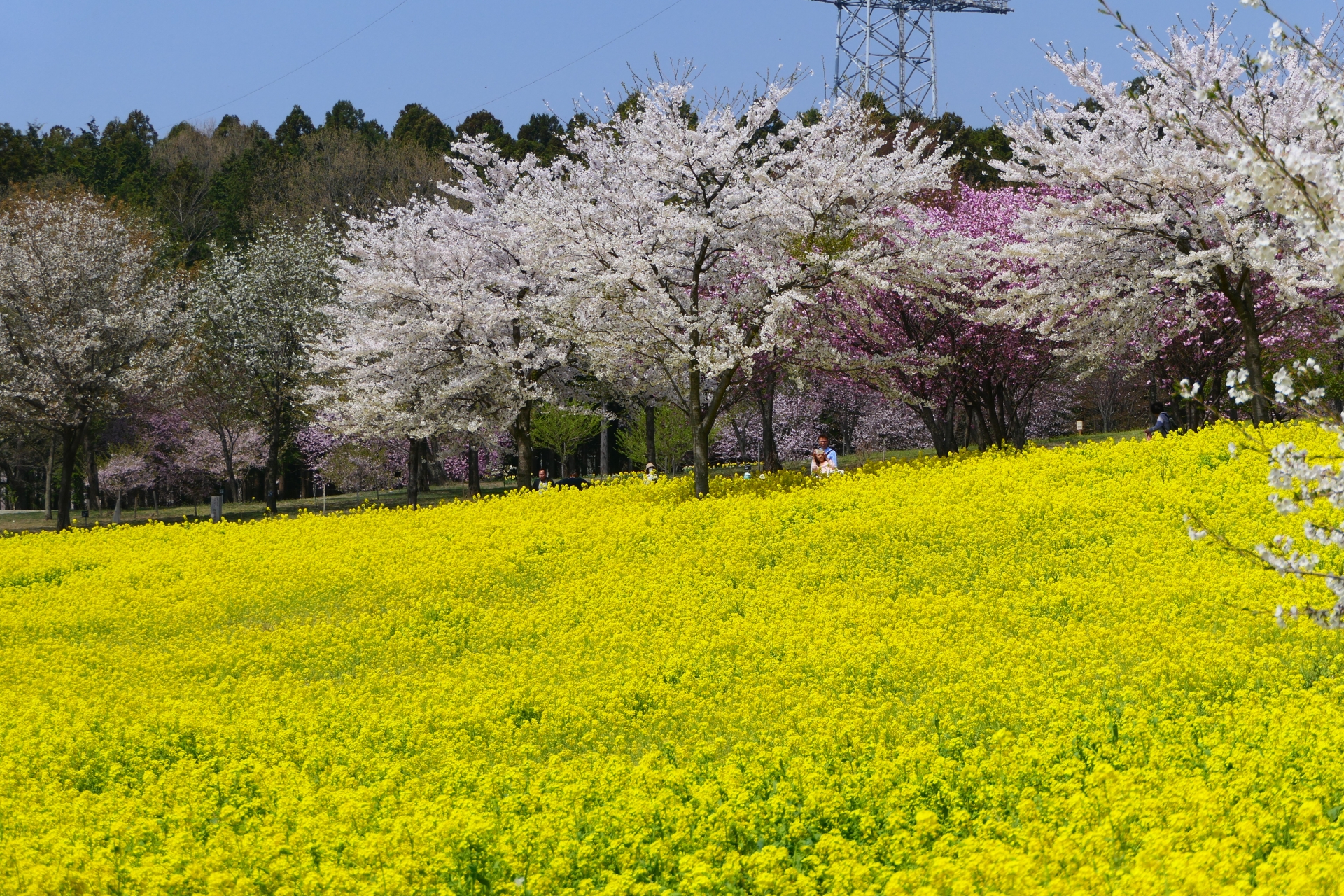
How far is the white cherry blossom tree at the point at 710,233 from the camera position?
2153 cm

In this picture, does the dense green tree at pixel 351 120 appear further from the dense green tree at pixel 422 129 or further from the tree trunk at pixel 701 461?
the tree trunk at pixel 701 461

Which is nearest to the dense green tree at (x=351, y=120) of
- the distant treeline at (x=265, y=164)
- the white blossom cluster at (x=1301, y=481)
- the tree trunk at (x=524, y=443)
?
the distant treeline at (x=265, y=164)

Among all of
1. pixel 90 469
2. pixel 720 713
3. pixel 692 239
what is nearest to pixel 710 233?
Answer: pixel 692 239

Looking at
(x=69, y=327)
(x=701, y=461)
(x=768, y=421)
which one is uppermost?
(x=69, y=327)

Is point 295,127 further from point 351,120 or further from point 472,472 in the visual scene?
point 472,472

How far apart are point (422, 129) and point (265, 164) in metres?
12.3

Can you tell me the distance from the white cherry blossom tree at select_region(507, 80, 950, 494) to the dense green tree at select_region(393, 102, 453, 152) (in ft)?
174

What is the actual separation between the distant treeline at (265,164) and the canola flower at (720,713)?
34055 mm

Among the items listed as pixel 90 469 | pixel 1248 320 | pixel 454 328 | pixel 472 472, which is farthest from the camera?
pixel 90 469

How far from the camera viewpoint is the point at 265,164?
2808 inches

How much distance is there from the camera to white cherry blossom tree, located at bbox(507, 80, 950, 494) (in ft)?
70.6

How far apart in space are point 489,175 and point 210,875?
2800cm

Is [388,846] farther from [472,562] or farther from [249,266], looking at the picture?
[249,266]

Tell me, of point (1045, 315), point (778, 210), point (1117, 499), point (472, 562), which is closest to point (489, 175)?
point (778, 210)
